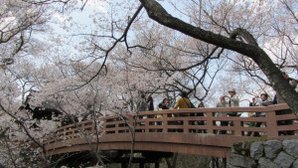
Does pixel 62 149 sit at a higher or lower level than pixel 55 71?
lower

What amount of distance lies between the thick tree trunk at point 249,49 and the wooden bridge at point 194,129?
181 inches

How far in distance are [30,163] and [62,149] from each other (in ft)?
8.92

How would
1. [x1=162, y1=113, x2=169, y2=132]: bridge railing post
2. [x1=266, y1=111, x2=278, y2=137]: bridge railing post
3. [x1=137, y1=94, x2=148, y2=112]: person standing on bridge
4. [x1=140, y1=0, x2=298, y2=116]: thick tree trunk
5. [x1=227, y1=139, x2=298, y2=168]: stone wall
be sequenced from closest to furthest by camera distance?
1. [x1=140, y1=0, x2=298, y2=116]: thick tree trunk
2. [x1=227, y1=139, x2=298, y2=168]: stone wall
3. [x1=266, y1=111, x2=278, y2=137]: bridge railing post
4. [x1=162, y1=113, x2=169, y2=132]: bridge railing post
5. [x1=137, y1=94, x2=148, y2=112]: person standing on bridge

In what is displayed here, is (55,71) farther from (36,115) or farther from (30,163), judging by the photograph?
(30,163)

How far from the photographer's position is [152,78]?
16203mm

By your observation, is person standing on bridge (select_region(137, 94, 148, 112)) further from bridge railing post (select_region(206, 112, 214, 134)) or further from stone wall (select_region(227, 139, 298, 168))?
stone wall (select_region(227, 139, 298, 168))

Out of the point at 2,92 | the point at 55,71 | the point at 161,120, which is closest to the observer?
the point at 161,120

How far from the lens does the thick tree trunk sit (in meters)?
3.98

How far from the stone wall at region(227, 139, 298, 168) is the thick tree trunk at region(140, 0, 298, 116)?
4678 mm

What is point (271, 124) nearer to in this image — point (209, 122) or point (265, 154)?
point (265, 154)

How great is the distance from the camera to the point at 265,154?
29.1 ft

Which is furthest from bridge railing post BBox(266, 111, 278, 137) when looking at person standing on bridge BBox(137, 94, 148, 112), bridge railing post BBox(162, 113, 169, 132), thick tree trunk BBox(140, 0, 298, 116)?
person standing on bridge BBox(137, 94, 148, 112)

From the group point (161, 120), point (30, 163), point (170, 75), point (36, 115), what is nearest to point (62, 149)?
point (30, 163)

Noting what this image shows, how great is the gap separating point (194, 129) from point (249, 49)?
773 cm
